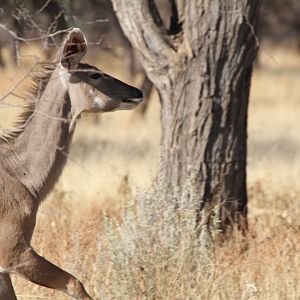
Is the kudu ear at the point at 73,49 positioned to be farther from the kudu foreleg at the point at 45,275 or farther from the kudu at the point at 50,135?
the kudu foreleg at the point at 45,275

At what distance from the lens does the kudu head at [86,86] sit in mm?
6695

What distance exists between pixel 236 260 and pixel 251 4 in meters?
2.19

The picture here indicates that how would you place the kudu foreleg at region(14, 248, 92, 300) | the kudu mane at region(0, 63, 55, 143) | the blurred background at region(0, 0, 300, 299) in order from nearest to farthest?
the kudu foreleg at region(14, 248, 92, 300)
the kudu mane at region(0, 63, 55, 143)
the blurred background at region(0, 0, 300, 299)

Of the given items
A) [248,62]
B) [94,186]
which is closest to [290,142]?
[94,186]

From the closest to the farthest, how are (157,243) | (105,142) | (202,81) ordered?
(157,243)
(202,81)
(105,142)

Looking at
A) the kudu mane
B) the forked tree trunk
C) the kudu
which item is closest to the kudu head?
the kudu

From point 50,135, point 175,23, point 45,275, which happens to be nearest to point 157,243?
point 45,275

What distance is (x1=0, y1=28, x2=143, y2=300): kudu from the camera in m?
6.16

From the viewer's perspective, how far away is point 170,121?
26.6ft

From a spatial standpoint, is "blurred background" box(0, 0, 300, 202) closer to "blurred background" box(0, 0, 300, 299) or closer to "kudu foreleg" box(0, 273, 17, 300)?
"blurred background" box(0, 0, 300, 299)

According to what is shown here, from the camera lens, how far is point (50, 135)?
6.74 metres

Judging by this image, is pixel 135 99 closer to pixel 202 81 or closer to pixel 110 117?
pixel 202 81

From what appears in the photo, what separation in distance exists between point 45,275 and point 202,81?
256cm

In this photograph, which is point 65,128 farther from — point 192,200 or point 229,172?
point 229,172
